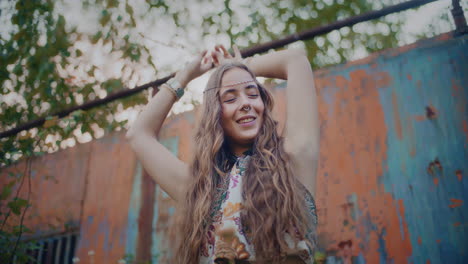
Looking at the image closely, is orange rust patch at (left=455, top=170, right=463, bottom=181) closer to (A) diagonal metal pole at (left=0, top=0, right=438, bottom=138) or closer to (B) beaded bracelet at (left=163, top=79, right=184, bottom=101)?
(A) diagonal metal pole at (left=0, top=0, right=438, bottom=138)

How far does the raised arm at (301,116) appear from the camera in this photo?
1382 millimetres

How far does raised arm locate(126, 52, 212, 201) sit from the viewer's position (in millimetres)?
1542

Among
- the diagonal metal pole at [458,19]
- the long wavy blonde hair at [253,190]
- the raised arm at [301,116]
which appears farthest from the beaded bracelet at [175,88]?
the diagonal metal pole at [458,19]

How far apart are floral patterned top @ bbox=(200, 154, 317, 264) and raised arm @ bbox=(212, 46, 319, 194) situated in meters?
0.10

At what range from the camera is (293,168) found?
138 cm

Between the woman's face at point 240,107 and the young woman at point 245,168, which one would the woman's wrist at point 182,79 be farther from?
the woman's face at point 240,107

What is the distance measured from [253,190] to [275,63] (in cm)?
61

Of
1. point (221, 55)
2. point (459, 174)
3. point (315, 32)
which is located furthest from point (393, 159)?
point (221, 55)

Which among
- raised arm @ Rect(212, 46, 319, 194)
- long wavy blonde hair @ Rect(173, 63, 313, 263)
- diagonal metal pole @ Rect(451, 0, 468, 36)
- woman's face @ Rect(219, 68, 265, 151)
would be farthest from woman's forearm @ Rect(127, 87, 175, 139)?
diagonal metal pole @ Rect(451, 0, 468, 36)

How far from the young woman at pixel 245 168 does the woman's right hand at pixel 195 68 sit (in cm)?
6

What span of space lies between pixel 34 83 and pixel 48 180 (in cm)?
97

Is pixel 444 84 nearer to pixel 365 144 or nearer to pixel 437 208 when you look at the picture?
pixel 365 144

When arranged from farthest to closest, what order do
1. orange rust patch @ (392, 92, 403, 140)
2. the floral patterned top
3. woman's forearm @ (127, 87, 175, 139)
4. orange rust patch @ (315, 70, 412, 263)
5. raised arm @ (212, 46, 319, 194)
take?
1. orange rust patch @ (392, 92, 403, 140)
2. orange rust patch @ (315, 70, 412, 263)
3. woman's forearm @ (127, 87, 175, 139)
4. raised arm @ (212, 46, 319, 194)
5. the floral patterned top

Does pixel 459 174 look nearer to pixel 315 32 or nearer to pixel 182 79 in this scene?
pixel 315 32
